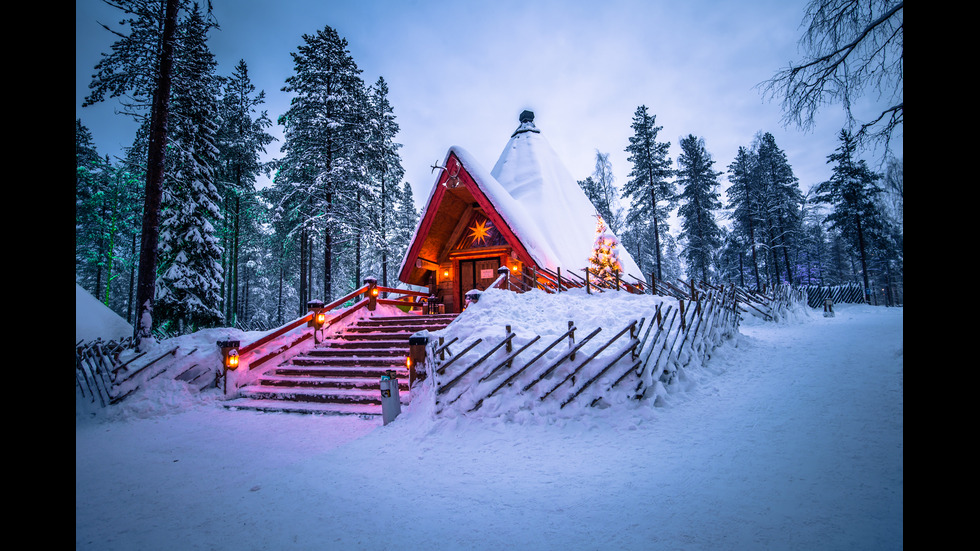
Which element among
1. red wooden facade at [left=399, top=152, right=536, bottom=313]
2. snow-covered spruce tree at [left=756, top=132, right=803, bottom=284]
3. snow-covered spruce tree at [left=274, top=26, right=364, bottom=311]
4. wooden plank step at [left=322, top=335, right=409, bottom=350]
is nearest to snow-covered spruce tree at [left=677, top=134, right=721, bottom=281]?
snow-covered spruce tree at [left=756, top=132, right=803, bottom=284]

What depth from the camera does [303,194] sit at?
19062 millimetres

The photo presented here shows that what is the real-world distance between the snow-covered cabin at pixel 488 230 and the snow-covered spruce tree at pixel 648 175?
31.6ft

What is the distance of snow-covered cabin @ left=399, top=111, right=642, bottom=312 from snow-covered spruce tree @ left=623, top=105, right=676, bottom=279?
9.63m

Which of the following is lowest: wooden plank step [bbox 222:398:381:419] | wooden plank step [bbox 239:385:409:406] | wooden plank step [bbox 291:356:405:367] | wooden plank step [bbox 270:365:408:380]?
wooden plank step [bbox 222:398:381:419]

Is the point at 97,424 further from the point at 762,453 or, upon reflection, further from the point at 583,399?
the point at 762,453

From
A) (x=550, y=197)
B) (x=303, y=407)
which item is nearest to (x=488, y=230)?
(x=550, y=197)

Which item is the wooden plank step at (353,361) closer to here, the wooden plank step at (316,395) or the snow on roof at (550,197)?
the wooden plank step at (316,395)

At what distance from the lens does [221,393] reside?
8.89m

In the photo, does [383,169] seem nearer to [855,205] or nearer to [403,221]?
[403,221]

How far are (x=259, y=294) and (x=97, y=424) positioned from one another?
31582mm

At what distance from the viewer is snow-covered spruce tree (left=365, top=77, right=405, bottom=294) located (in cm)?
2081

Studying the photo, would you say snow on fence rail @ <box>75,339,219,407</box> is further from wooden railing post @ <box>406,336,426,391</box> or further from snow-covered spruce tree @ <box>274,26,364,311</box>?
snow-covered spruce tree @ <box>274,26,364,311</box>
